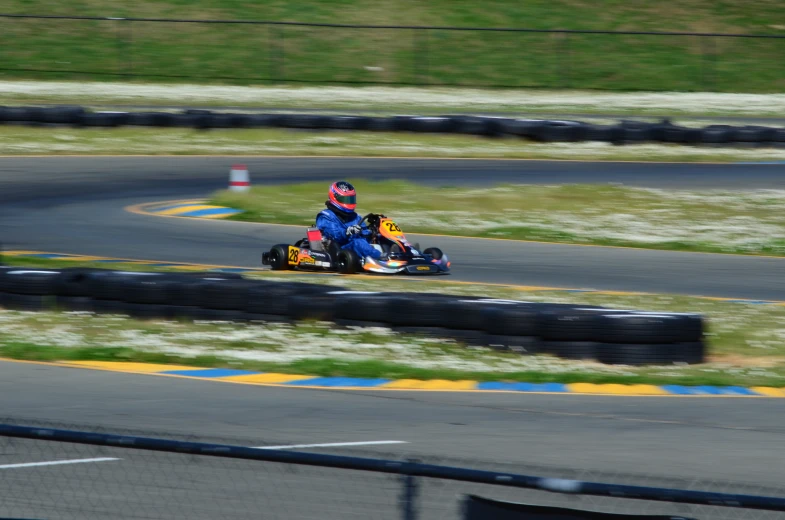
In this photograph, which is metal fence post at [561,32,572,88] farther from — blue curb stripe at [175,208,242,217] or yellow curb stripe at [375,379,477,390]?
yellow curb stripe at [375,379,477,390]

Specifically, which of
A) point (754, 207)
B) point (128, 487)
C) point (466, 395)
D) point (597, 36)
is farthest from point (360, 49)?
point (128, 487)

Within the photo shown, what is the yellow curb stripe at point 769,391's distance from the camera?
9.29 metres

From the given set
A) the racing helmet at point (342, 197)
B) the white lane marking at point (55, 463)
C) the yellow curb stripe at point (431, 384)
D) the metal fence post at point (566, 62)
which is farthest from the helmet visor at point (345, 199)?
the metal fence post at point (566, 62)

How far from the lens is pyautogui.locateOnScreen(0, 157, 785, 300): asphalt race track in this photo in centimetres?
1459

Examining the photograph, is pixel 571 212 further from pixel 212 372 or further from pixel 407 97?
pixel 407 97

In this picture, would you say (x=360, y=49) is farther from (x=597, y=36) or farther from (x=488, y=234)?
(x=488, y=234)

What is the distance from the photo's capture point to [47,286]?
39.5 feet

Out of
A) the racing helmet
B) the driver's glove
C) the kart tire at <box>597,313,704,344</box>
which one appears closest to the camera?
the kart tire at <box>597,313,704,344</box>

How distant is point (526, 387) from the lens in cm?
939

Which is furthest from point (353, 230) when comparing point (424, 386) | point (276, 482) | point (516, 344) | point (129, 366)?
point (276, 482)

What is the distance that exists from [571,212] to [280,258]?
19.7ft

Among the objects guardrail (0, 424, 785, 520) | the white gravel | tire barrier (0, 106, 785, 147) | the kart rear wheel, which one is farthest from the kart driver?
the white gravel

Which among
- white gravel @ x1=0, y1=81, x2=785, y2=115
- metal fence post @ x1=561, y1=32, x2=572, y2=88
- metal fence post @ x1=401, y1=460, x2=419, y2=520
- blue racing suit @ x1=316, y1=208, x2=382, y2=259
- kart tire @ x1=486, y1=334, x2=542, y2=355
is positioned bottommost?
kart tire @ x1=486, y1=334, x2=542, y2=355

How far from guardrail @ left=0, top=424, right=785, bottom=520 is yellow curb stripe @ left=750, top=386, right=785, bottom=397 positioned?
4.54 metres
